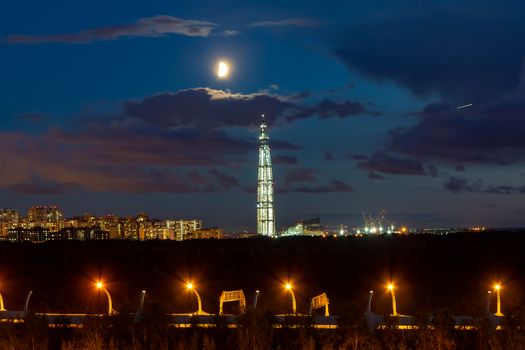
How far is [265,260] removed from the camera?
3275 cm

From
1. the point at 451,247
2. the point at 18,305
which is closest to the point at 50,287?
the point at 18,305

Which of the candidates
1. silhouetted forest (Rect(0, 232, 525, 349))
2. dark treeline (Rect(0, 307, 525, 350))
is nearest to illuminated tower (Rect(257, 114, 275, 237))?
silhouetted forest (Rect(0, 232, 525, 349))

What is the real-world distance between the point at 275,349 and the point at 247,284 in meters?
13.1

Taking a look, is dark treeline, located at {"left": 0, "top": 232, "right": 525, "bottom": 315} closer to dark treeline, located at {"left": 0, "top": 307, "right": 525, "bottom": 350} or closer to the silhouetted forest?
the silhouetted forest

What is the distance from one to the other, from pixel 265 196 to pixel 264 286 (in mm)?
66435

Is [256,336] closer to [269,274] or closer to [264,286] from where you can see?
[264,286]

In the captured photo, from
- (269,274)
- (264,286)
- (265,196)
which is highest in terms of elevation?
(265,196)

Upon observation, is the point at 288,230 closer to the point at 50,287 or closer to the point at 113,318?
the point at 50,287

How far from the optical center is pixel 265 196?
92.8 metres

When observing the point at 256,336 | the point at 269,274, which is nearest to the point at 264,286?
the point at 269,274

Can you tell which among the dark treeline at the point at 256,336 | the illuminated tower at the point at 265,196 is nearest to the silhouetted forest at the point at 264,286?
the dark treeline at the point at 256,336

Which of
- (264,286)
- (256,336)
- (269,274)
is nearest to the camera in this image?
(256,336)

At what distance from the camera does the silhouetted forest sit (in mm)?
13953

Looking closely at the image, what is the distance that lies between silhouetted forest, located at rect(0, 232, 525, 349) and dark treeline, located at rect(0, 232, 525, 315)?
0.16ft
